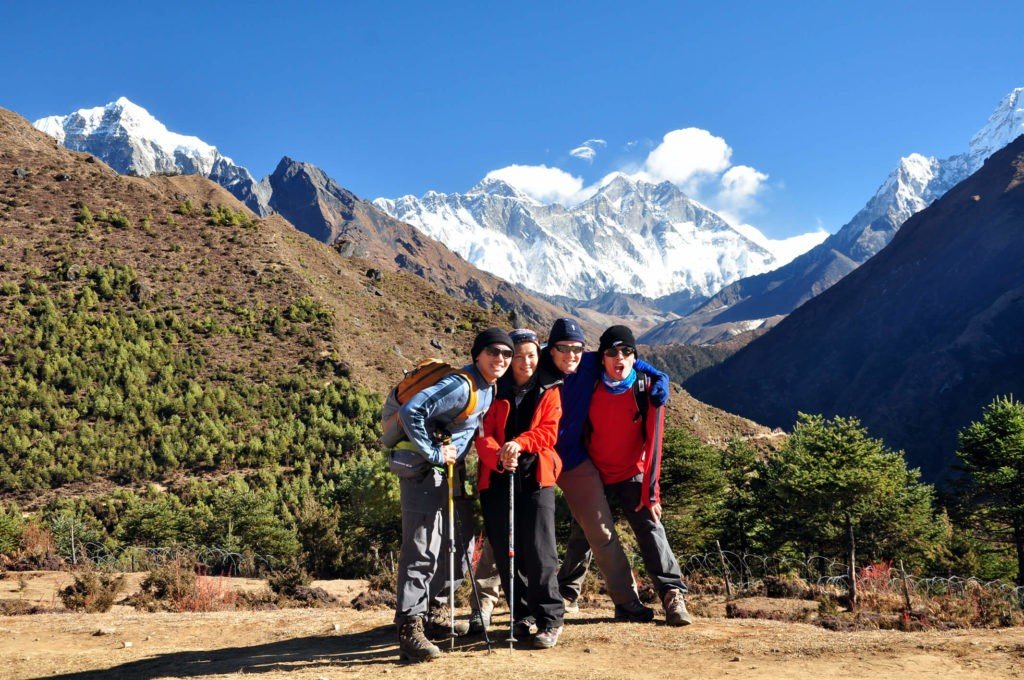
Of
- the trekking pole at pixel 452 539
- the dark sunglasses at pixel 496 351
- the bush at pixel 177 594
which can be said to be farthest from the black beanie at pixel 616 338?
the bush at pixel 177 594

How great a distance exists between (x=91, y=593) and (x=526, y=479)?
21.5 feet

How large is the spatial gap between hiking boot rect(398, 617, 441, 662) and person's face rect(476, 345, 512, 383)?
1.82m

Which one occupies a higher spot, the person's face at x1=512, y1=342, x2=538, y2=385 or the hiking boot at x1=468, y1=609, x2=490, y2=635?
the person's face at x1=512, y1=342, x2=538, y2=385

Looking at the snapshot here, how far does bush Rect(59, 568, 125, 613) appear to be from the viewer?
8.28m

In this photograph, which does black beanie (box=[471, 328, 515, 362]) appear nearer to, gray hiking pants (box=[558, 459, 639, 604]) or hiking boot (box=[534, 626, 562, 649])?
gray hiking pants (box=[558, 459, 639, 604])

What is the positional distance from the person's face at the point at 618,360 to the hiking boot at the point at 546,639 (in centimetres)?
200

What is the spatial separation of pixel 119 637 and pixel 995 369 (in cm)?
14494

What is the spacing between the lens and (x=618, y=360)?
5.58 metres

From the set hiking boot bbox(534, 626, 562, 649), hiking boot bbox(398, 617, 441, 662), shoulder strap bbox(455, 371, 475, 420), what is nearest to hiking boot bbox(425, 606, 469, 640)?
hiking boot bbox(398, 617, 441, 662)

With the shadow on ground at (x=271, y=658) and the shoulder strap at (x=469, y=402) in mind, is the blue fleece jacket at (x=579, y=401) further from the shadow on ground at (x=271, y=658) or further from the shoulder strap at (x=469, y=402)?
the shadow on ground at (x=271, y=658)

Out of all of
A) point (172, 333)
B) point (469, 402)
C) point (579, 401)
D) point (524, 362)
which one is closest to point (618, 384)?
point (579, 401)

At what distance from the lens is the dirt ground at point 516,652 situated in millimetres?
4453

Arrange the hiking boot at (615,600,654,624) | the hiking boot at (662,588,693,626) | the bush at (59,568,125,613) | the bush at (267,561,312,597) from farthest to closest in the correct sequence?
the bush at (267,561,312,597) < the bush at (59,568,125,613) < the hiking boot at (615,600,654,624) < the hiking boot at (662,588,693,626)

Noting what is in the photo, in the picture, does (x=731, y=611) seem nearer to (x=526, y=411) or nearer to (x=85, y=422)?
(x=526, y=411)
